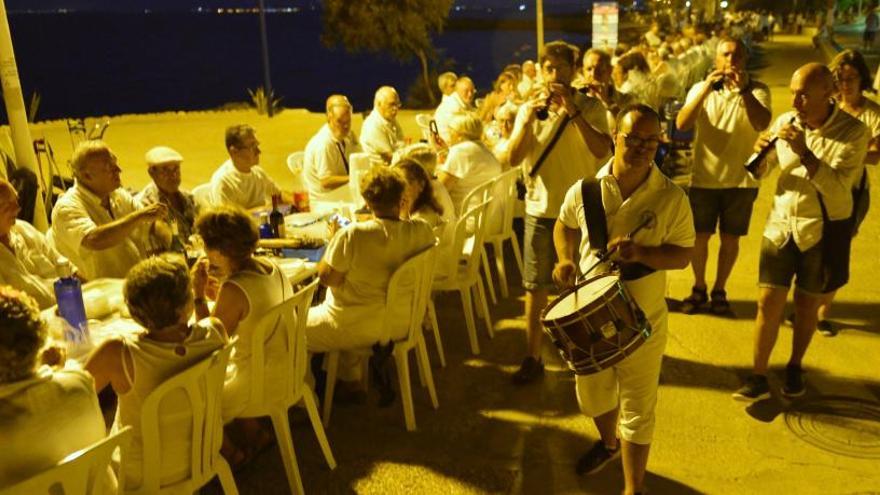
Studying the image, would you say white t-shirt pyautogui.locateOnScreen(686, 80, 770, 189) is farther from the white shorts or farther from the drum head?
the drum head

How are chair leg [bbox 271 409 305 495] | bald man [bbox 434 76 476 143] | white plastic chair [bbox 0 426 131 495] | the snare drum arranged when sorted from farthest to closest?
bald man [bbox 434 76 476 143] → chair leg [bbox 271 409 305 495] → the snare drum → white plastic chair [bbox 0 426 131 495]

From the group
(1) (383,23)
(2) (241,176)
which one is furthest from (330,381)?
(1) (383,23)

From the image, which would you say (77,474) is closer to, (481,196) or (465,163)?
(481,196)

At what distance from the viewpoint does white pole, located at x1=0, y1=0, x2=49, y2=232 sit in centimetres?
443

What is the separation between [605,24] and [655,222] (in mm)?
9418

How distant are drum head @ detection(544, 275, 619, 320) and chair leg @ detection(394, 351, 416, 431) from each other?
115 centimetres

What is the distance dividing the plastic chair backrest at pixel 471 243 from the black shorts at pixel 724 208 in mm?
1445

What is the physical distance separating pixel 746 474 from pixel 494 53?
62866 mm

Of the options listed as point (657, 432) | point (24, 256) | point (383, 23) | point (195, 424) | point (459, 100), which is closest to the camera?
point (195, 424)

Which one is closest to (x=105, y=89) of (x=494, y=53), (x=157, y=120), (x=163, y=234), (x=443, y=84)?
(x=494, y=53)

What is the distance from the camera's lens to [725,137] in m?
4.84

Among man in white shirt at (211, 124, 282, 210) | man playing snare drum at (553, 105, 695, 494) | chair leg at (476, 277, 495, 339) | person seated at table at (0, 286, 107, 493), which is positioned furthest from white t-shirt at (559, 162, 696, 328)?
man in white shirt at (211, 124, 282, 210)

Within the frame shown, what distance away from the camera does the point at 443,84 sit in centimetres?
829

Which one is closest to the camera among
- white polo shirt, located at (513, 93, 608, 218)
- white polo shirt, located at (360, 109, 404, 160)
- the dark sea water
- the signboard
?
white polo shirt, located at (513, 93, 608, 218)
